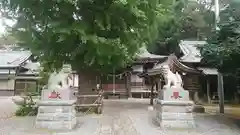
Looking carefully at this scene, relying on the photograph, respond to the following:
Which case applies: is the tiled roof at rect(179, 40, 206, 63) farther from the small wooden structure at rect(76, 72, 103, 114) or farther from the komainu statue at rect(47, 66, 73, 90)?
the komainu statue at rect(47, 66, 73, 90)

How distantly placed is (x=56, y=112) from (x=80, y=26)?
4058 mm

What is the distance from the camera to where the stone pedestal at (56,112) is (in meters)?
8.91

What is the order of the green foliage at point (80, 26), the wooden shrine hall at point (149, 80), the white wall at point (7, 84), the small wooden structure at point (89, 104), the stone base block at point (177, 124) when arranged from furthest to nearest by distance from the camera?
the white wall at point (7, 84) < the wooden shrine hall at point (149, 80) < the small wooden structure at point (89, 104) < the green foliage at point (80, 26) < the stone base block at point (177, 124)

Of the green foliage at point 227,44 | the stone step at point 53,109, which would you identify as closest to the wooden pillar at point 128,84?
the green foliage at point 227,44

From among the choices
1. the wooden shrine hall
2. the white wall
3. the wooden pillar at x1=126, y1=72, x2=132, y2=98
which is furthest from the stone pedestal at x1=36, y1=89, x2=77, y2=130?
the white wall

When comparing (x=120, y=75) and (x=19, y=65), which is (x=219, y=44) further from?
(x=19, y=65)

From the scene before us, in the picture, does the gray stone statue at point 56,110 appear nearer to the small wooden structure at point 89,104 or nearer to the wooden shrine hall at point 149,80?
the small wooden structure at point 89,104

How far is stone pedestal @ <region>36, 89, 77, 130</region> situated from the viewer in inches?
351

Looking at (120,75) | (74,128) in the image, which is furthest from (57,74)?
(120,75)

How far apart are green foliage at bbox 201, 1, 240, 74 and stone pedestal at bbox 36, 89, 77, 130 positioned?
6.57 metres

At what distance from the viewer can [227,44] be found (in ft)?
33.3

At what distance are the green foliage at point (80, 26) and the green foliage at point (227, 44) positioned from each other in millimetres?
3091

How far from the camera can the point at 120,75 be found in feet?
87.9

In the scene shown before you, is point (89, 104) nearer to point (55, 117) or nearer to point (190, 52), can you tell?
point (55, 117)
